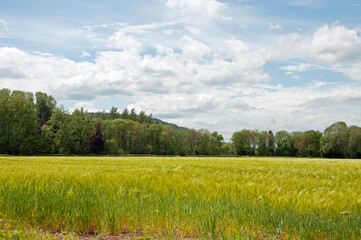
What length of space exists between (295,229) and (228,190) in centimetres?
177

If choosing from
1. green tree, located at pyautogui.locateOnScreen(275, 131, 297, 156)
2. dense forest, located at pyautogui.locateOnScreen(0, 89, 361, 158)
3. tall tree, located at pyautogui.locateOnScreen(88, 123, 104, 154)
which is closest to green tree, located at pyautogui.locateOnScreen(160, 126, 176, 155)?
dense forest, located at pyautogui.locateOnScreen(0, 89, 361, 158)

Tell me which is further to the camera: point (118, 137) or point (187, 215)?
point (118, 137)

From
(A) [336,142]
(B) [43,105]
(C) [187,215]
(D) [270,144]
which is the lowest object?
(D) [270,144]

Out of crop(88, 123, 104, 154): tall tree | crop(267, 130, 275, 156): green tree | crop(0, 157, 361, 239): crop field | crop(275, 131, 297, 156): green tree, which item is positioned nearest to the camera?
crop(0, 157, 361, 239): crop field

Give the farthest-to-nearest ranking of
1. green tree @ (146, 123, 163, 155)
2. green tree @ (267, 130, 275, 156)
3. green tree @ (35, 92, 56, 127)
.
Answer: green tree @ (267, 130, 275, 156), green tree @ (146, 123, 163, 155), green tree @ (35, 92, 56, 127)

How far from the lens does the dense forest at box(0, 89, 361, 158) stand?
5600 centimetres

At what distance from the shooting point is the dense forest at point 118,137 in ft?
184

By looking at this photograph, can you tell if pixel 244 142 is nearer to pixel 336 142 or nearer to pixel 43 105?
pixel 336 142

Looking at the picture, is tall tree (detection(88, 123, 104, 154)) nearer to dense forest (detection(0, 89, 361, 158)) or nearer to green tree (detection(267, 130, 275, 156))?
dense forest (detection(0, 89, 361, 158))

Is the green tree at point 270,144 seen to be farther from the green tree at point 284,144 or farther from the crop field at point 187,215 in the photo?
the crop field at point 187,215

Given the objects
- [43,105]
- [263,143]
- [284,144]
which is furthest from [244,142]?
[43,105]

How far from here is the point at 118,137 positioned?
87250 mm

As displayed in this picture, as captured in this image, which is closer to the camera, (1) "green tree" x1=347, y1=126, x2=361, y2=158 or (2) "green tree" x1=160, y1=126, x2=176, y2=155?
(1) "green tree" x1=347, y1=126, x2=361, y2=158

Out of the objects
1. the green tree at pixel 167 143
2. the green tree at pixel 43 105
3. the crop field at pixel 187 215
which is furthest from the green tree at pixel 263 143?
the crop field at pixel 187 215
